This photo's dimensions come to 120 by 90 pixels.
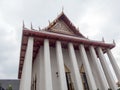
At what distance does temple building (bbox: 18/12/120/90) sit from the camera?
8125mm

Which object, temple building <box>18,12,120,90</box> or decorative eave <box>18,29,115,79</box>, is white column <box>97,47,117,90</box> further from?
decorative eave <box>18,29,115,79</box>

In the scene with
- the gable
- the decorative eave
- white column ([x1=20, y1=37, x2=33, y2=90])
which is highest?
the gable

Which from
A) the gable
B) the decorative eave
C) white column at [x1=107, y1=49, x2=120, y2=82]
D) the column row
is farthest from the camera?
the gable

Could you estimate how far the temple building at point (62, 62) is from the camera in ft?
26.7

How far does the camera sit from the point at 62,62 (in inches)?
345

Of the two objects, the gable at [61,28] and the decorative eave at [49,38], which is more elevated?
the gable at [61,28]

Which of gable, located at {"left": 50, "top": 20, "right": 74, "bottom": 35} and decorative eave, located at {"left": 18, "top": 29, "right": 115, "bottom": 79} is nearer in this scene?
decorative eave, located at {"left": 18, "top": 29, "right": 115, "bottom": 79}

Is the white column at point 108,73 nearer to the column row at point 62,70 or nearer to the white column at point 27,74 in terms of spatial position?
the column row at point 62,70

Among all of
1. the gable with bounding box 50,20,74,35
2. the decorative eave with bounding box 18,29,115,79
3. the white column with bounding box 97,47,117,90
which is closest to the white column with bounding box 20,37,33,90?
the decorative eave with bounding box 18,29,115,79

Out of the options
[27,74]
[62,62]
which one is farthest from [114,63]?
[27,74]

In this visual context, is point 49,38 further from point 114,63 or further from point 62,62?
point 114,63

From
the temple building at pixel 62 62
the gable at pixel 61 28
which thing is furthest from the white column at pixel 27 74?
the gable at pixel 61 28

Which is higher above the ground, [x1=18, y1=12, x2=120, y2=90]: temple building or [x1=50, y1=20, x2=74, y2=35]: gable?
[x1=50, y1=20, x2=74, y2=35]: gable

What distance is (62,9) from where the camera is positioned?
12.0m
